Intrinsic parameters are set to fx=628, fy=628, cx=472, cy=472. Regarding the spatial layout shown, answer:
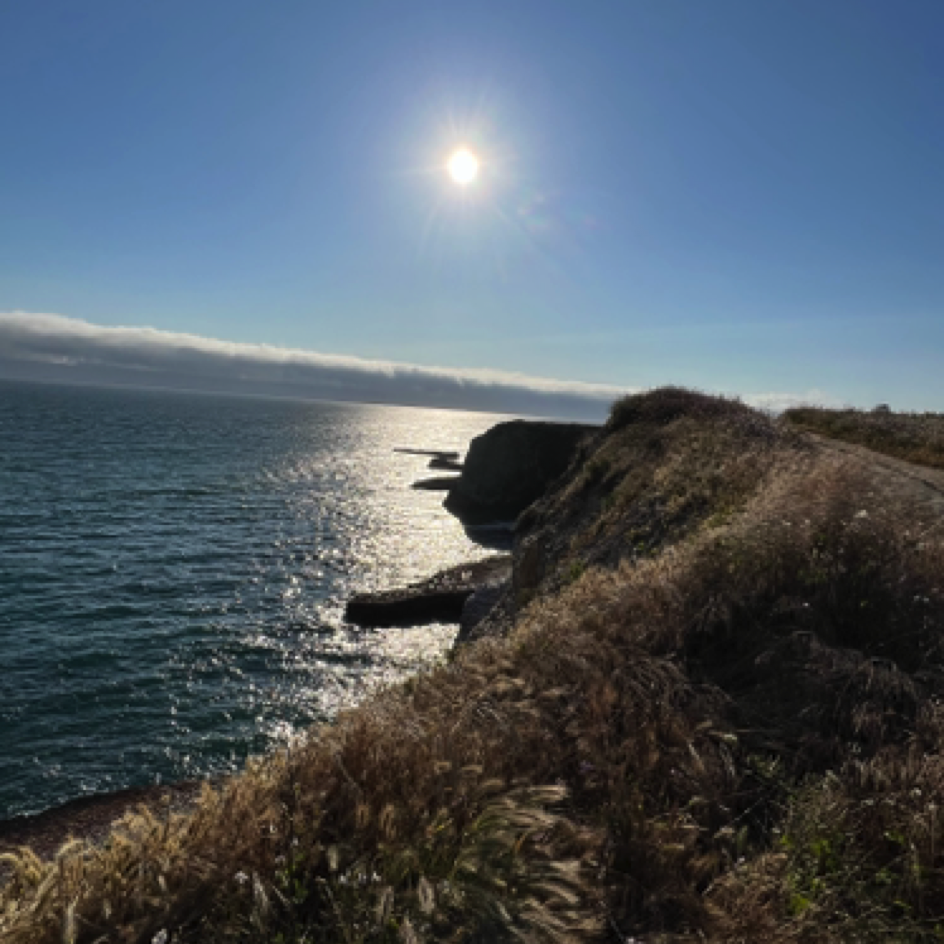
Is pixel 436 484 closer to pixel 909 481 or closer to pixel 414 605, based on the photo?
pixel 414 605

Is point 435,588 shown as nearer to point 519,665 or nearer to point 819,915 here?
point 519,665

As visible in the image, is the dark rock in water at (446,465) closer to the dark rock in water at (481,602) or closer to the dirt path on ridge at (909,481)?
the dark rock in water at (481,602)

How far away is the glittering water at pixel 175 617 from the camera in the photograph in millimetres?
19172

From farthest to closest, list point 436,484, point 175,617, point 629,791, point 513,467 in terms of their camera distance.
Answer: point 436,484, point 513,467, point 175,617, point 629,791

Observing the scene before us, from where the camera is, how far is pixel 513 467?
69062 millimetres

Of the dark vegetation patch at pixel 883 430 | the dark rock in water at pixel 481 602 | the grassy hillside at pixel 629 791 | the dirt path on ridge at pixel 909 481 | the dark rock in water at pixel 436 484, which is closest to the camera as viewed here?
the grassy hillside at pixel 629 791

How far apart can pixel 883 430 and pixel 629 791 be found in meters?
22.1

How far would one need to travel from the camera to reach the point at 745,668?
6.37m

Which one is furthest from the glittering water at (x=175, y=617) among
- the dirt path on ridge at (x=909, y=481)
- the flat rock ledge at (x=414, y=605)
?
the dirt path on ridge at (x=909, y=481)

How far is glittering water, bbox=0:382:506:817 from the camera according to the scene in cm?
1917

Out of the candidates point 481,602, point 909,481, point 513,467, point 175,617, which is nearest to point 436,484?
point 513,467

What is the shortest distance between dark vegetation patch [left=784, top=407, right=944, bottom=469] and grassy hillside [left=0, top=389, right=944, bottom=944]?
1160 centimetres

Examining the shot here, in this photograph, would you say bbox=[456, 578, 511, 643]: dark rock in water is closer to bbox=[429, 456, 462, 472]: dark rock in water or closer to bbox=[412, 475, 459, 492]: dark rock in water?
bbox=[412, 475, 459, 492]: dark rock in water

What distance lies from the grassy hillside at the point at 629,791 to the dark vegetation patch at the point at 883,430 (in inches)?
457
